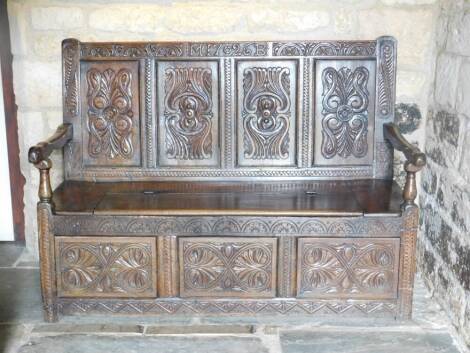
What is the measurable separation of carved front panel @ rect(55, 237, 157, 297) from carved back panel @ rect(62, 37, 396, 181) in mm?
553

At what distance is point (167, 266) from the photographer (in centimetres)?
287

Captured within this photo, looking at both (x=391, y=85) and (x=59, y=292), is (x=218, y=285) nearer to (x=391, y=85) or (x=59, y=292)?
(x=59, y=292)

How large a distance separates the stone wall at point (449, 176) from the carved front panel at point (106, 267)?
4.42 ft

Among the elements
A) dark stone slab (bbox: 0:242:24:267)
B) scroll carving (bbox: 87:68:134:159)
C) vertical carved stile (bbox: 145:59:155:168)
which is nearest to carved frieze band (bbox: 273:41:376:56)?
vertical carved stile (bbox: 145:59:155:168)

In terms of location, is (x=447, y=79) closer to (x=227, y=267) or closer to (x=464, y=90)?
(x=464, y=90)

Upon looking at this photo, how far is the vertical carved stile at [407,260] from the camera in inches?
109

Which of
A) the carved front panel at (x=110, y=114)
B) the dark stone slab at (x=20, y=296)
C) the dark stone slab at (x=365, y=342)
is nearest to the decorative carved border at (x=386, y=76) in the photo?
the dark stone slab at (x=365, y=342)

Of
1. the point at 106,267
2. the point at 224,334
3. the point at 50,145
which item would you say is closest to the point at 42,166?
the point at 50,145

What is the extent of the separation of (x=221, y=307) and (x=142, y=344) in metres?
0.39

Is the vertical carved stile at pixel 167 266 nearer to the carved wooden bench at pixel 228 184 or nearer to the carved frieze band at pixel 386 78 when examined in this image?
the carved wooden bench at pixel 228 184

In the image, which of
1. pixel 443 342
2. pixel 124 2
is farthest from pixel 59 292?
pixel 443 342

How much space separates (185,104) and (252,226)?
83 centimetres

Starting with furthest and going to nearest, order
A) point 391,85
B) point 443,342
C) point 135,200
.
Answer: point 391,85 → point 135,200 → point 443,342

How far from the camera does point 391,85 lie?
3287mm
